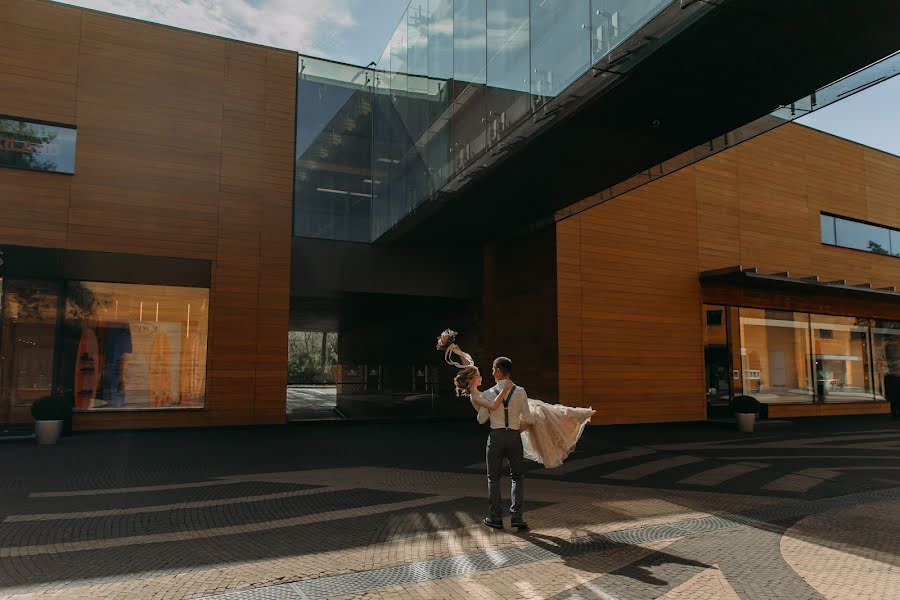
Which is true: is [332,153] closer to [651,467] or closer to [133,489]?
[133,489]

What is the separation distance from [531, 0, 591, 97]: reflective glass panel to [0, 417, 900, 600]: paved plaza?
5.62m

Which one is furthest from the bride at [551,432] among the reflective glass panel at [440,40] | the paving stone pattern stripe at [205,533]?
A: the reflective glass panel at [440,40]

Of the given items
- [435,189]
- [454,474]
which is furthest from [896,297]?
[454,474]

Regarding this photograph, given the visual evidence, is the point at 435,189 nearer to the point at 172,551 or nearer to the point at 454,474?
the point at 454,474

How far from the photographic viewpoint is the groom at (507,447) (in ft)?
18.7

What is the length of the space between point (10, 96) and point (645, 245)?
51.2 feet

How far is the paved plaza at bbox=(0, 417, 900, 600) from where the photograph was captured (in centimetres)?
433

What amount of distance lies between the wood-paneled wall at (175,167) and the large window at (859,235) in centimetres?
1875

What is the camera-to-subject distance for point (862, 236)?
2184cm

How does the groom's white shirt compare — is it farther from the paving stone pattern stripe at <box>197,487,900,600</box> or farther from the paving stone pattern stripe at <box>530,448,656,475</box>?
the paving stone pattern stripe at <box>530,448,656,475</box>

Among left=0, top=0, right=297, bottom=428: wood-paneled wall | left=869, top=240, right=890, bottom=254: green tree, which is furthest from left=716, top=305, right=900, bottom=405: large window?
left=0, top=0, right=297, bottom=428: wood-paneled wall

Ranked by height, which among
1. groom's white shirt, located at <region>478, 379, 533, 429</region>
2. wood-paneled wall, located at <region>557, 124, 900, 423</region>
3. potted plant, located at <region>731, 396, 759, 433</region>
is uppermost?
wood-paneled wall, located at <region>557, 124, 900, 423</region>

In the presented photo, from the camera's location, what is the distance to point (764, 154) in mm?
19047

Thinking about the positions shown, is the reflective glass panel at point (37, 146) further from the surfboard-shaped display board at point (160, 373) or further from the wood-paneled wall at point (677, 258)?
the wood-paneled wall at point (677, 258)
